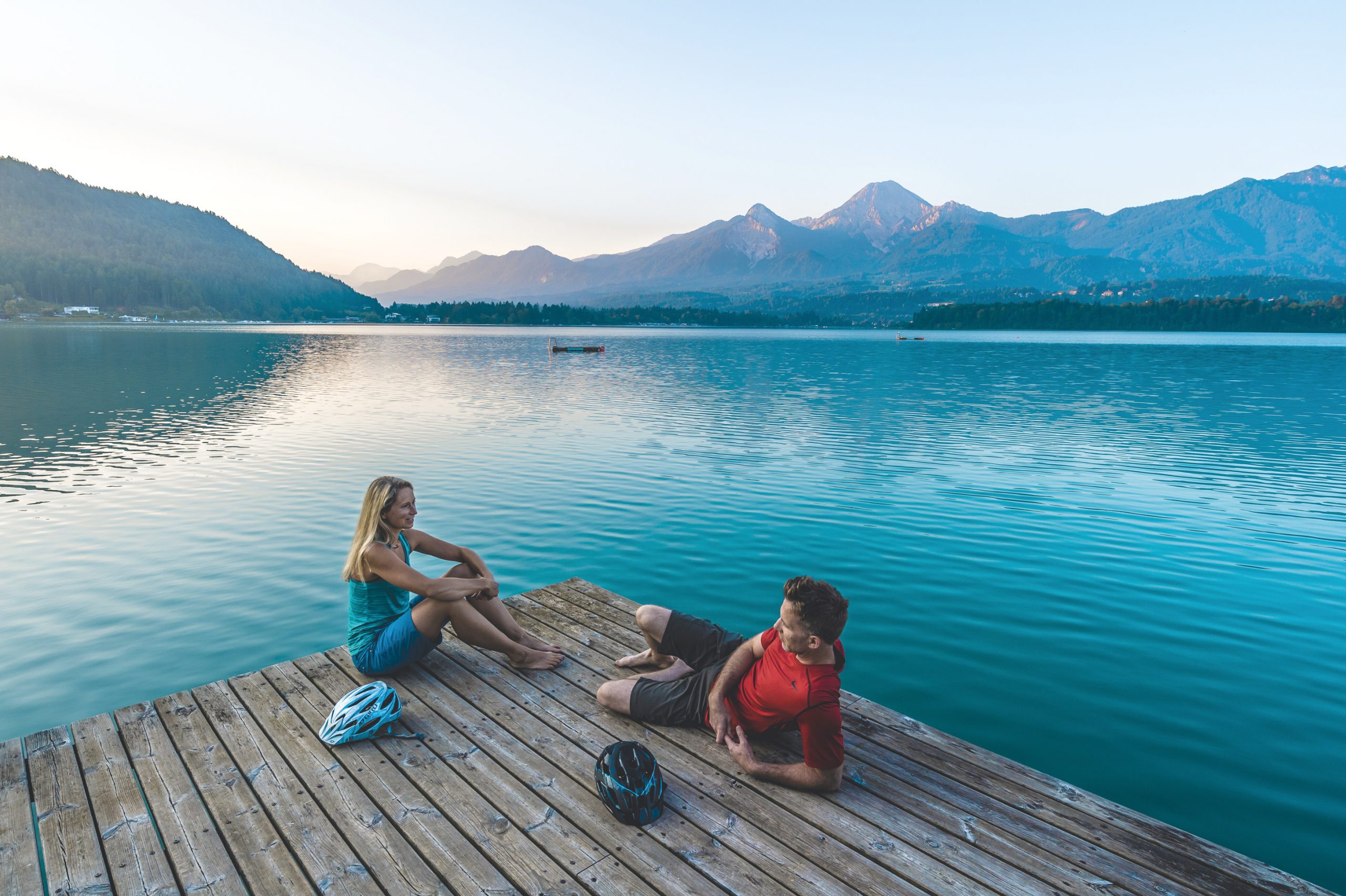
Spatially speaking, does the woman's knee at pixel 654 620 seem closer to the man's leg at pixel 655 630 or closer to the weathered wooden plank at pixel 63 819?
the man's leg at pixel 655 630

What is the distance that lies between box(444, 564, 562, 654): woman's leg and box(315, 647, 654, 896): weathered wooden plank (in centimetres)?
123

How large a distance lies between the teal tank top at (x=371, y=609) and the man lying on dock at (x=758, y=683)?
2.56 meters

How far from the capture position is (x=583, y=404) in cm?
4203

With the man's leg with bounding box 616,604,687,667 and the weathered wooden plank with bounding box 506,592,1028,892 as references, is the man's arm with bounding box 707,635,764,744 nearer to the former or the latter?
the weathered wooden plank with bounding box 506,592,1028,892

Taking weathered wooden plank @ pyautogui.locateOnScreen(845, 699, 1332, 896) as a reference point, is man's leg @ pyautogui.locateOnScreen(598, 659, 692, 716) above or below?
above

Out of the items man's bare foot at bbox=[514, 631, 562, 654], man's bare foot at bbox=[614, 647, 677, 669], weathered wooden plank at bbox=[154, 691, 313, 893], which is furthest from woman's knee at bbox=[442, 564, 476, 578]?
weathered wooden plank at bbox=[154, 691, 313, 893]

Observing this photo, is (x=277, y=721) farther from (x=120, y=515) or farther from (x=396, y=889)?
(x=120, y=515)

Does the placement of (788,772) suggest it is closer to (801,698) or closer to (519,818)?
(801,698)

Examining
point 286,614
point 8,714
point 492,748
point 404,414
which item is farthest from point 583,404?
point 492,748

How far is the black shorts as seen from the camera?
6.44 metres

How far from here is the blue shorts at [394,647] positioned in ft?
24.5

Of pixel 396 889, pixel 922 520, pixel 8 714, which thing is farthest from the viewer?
pixel 922 520

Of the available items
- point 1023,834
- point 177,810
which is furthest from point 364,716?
point 1023,834

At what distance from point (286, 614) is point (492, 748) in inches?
321
